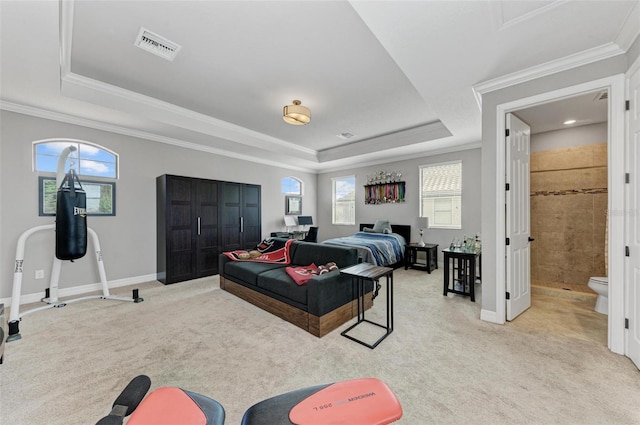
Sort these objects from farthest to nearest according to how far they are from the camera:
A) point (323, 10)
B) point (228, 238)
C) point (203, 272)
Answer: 1. point (228, 238)
2. point (203, 272)
3. point (323, 10)

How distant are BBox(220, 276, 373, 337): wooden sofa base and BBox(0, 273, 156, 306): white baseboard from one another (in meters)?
2.34

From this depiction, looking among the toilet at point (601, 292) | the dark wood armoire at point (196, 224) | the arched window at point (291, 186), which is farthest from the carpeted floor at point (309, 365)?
the arched window at point (291, 186)

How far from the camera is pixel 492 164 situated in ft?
9.07

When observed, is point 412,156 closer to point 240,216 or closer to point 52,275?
point 240,216

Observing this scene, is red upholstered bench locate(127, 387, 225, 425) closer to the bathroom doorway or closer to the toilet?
the bathroom doorway

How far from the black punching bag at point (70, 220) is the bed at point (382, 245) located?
4056mm

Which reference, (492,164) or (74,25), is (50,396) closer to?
(74,25)

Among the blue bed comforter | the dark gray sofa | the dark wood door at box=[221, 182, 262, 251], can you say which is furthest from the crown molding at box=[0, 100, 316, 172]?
the blue bed comforter

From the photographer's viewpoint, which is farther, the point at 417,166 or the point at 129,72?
the point at 417,166

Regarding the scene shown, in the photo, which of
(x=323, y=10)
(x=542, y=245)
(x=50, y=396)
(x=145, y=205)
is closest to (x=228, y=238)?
(x=145, y=205)

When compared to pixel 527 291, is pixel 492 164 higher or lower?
higher

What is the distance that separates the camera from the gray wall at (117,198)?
335 centimetres

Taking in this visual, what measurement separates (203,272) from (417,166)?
5384 millimetres

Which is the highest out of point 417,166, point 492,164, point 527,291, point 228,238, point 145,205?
point 417,166
